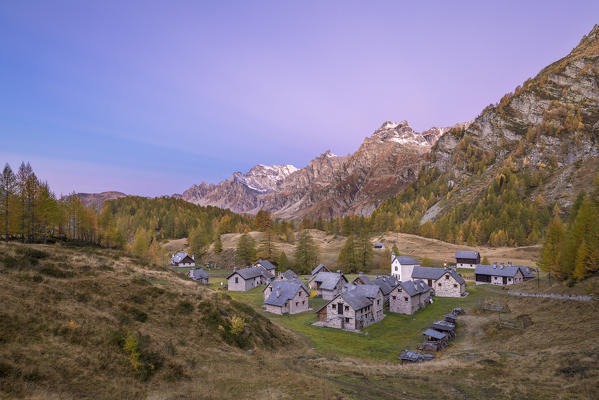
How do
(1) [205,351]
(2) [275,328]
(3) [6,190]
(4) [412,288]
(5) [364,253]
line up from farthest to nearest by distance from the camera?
1. (5) [364,253]
2. (4) [412,288]
3. (3) [6,190]
4. (2) [275,328]
5. (1) [205,351]

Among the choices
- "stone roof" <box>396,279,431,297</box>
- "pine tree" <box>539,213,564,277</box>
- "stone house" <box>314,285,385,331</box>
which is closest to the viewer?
"stone house" <box>314,285,385,331</box>

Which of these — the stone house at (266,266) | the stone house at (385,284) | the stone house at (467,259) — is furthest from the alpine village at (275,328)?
the stone house at (467,259)

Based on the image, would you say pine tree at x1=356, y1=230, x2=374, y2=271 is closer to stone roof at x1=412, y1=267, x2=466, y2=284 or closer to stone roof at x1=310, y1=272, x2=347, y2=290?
stone roof at x1=412, y1=267, x2=466, y2=284

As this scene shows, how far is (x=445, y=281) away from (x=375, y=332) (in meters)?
32.4

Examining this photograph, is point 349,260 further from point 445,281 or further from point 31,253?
point 31,253

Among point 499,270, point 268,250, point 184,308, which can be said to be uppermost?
point 184,308

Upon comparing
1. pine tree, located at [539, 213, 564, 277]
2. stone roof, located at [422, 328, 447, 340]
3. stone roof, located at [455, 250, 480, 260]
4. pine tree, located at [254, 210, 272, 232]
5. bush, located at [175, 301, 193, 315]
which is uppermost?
pine tree, located at [254, 210, 272, 232]

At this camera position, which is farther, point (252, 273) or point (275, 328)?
point (252, 273)

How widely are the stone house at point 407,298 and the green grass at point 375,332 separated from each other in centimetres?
150

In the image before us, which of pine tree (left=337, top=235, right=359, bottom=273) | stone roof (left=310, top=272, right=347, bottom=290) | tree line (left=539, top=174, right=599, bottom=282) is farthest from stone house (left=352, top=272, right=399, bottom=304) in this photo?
Result: pine tree (left=337, top=235, right=359, bottom=273)

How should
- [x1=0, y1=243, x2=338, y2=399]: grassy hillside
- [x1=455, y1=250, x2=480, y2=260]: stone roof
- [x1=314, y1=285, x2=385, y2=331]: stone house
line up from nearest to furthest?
[x1=0, y1=243, x2=338, y2=399]: grassy hillside < [x1=314, y1=285, x2=385, y2=331]: stone house < [x1=455, y1=250, x2=480, y2=260]: stone roof

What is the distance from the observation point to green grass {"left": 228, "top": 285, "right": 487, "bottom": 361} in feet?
136

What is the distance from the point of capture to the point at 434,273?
77500 mm

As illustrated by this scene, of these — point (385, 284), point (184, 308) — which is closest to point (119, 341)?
point (184, 308)
